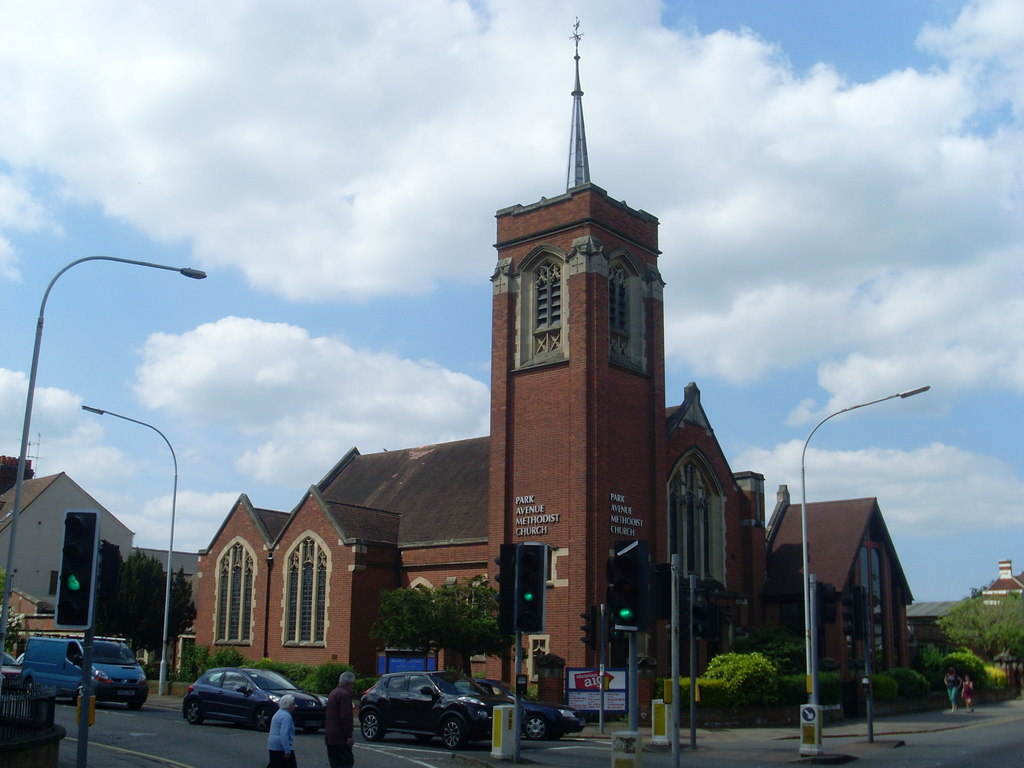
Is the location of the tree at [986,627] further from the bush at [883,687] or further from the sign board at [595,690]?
the sign board at [595,690]

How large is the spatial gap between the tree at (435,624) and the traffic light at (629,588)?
740 inches

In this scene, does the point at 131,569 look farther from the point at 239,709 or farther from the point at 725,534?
the point at 725,534

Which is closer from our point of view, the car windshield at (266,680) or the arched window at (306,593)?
the car windshield at (266,680)

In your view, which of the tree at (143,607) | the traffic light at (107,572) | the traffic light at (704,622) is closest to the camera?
the traffic light at (107,572)

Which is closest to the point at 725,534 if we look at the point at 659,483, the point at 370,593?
the point at 659,483

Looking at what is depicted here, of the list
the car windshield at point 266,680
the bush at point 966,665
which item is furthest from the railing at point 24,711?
the bush at point 966,665

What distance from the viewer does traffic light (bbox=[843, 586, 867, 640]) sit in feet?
82.2

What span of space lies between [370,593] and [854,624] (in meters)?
19.5

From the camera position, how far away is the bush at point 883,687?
39156 millimetres

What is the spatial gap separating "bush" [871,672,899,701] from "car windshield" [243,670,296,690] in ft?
77.5

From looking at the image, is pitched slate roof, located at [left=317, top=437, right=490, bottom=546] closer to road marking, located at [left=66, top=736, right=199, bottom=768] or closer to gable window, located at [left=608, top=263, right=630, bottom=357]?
gable window, located at [left=608, top=263, right=630, bottom=357]

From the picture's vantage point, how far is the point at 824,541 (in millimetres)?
45281

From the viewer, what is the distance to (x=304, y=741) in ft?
73.9

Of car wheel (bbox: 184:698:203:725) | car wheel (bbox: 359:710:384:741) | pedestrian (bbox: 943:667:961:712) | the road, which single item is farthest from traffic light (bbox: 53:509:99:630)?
pedestrian (bbox: 943:667:961:712)
